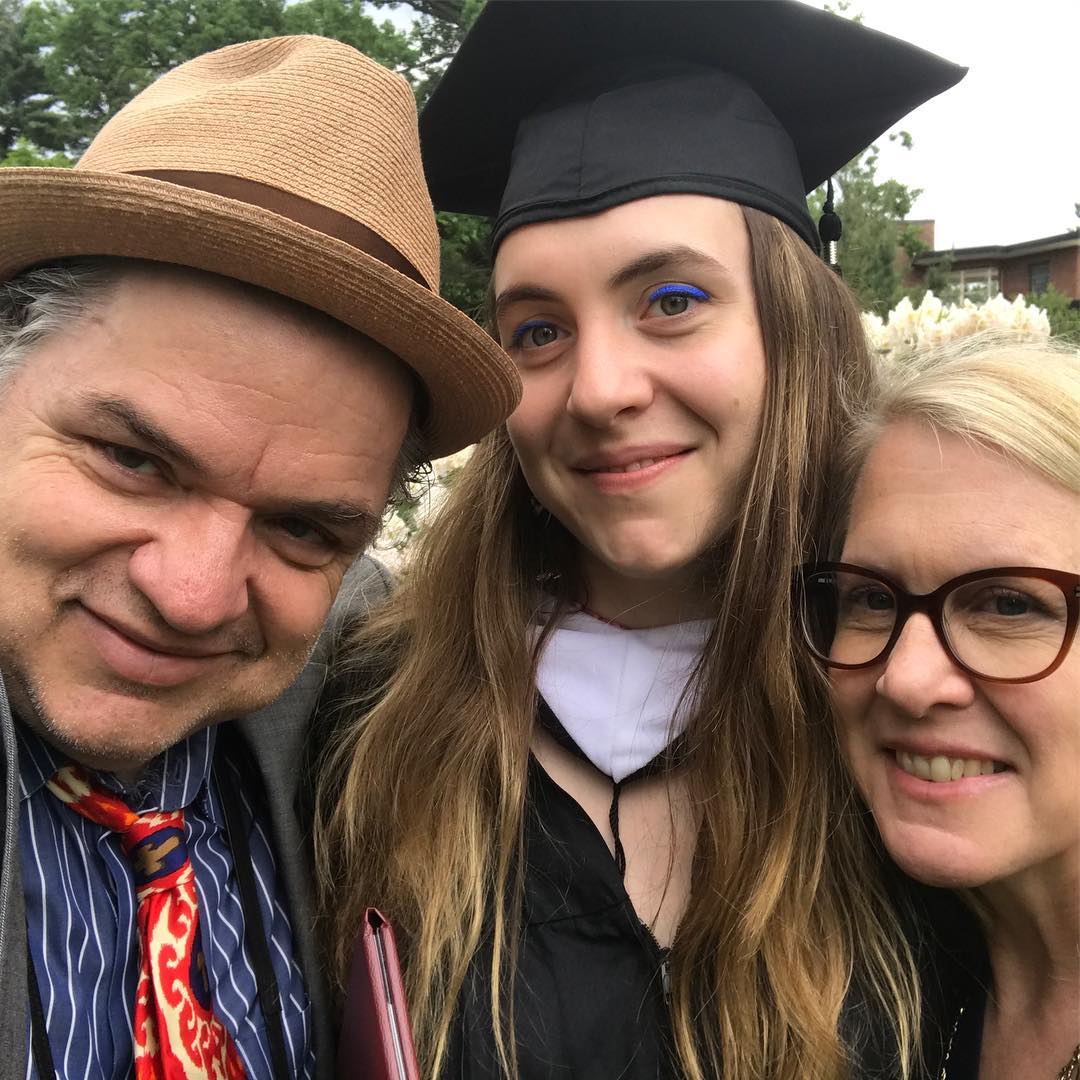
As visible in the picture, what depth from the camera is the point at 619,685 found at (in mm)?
1955

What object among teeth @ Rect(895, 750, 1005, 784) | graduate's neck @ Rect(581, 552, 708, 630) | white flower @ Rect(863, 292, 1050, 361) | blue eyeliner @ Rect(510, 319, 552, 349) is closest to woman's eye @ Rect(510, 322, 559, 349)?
blue eyeliner @ Rect(510, 319, 552, 349)

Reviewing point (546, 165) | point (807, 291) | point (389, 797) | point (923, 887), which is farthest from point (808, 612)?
point (546, 165)

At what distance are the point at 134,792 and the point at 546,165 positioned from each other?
4.71 ft

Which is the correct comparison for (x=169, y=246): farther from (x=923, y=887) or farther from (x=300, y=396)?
(x=923, y=887)

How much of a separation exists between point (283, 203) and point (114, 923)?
3.74 feet

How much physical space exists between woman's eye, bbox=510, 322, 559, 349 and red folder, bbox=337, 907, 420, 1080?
3.68 ft

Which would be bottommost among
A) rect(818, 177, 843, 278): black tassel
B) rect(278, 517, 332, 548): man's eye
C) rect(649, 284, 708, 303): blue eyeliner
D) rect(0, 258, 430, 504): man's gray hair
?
rect(278, 517, 332, 548): man's eye

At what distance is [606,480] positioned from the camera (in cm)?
188

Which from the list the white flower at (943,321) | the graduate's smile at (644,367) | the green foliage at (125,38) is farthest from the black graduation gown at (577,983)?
the green foliage at (125,38)

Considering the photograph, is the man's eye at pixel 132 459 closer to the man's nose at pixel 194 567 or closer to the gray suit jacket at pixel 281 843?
the man's nose at pixel 194 567

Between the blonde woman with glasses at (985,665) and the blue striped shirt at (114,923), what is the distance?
1081mm

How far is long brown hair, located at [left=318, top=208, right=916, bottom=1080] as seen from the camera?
1664 millimetres

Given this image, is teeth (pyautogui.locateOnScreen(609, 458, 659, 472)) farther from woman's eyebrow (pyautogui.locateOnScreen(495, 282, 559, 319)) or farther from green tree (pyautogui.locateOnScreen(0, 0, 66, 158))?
green tree (pyautogui.locateOnScreen(0, 0, 66, 158))

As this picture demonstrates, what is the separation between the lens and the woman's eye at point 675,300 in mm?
1802
